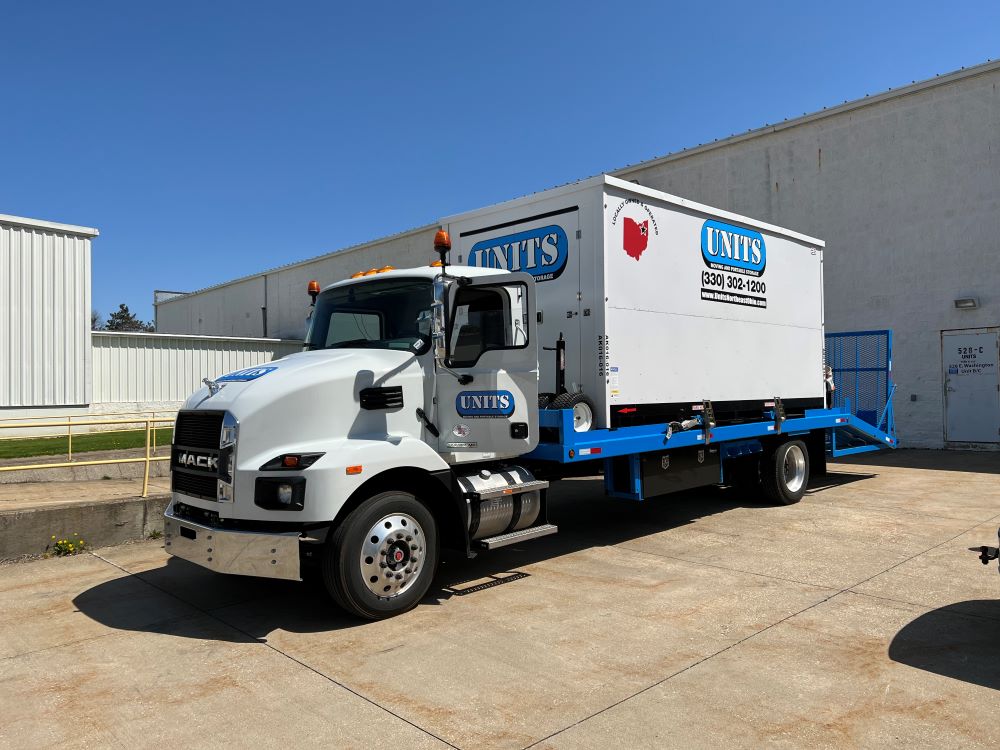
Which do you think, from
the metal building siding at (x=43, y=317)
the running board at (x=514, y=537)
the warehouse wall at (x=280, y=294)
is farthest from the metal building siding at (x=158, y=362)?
the running board at (x=514, y=537)

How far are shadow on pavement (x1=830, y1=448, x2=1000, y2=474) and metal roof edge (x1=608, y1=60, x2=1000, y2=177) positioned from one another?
8347 mm

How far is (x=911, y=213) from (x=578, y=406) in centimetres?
1444

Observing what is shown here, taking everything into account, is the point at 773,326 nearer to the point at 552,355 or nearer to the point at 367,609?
the point at 552,355

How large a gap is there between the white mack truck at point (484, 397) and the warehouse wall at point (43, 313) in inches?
591

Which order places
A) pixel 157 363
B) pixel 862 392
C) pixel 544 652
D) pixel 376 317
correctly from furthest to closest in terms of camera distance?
pixel 157 363
pixel 862 392
pixel 376 317
pixel 544 652

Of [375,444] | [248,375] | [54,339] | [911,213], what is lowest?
[375,444]

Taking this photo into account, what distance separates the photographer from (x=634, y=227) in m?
7.26

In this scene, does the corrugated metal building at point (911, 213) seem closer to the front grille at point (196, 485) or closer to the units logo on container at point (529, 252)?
the units logo on container at point (529, 252)

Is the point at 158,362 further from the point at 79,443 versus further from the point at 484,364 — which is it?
the point at 484,364

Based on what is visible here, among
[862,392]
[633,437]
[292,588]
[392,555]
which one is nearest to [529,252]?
[633,437]

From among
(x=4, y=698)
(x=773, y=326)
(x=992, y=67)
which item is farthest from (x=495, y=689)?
(x=992, y=67)

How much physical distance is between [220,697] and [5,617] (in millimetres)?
2709

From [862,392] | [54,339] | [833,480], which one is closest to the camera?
[833,480]

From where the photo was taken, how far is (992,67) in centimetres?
1571
